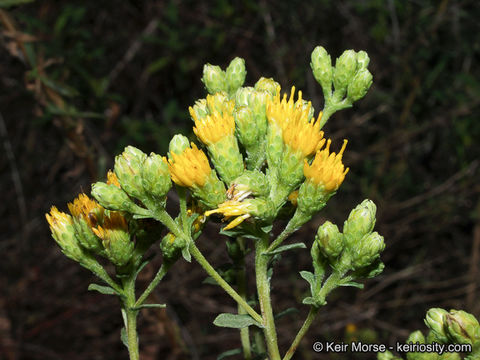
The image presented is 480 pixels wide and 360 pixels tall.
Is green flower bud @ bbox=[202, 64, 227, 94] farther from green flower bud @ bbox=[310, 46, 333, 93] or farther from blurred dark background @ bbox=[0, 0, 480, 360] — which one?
blurred dark background @ bbox=[0, 0, 480, 360]

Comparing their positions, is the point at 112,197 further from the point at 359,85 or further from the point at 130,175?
the point at 359,85

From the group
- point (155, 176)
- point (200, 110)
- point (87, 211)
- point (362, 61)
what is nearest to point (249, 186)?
point (155, 176)

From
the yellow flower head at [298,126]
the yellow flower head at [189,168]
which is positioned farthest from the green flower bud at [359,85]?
the yellow flower head at [189,168]

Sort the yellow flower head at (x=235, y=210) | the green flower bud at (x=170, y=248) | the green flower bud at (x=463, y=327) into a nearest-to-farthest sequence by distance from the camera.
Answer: the yellow flower head at (x=235, y=210)
the green flower bud at (x=463, y=327)
the green flower bud at (x=170, y=248)

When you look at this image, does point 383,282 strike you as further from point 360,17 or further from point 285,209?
point 285,209

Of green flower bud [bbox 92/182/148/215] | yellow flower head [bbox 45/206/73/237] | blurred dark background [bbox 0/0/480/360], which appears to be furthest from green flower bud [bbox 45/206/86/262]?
blurred dark background [bbox 0/0/480/360]

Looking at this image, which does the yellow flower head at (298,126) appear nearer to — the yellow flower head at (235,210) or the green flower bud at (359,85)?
the yellow flower head at (235,210)

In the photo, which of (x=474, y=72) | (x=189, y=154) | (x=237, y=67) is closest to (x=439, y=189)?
(x=474, y=72)
